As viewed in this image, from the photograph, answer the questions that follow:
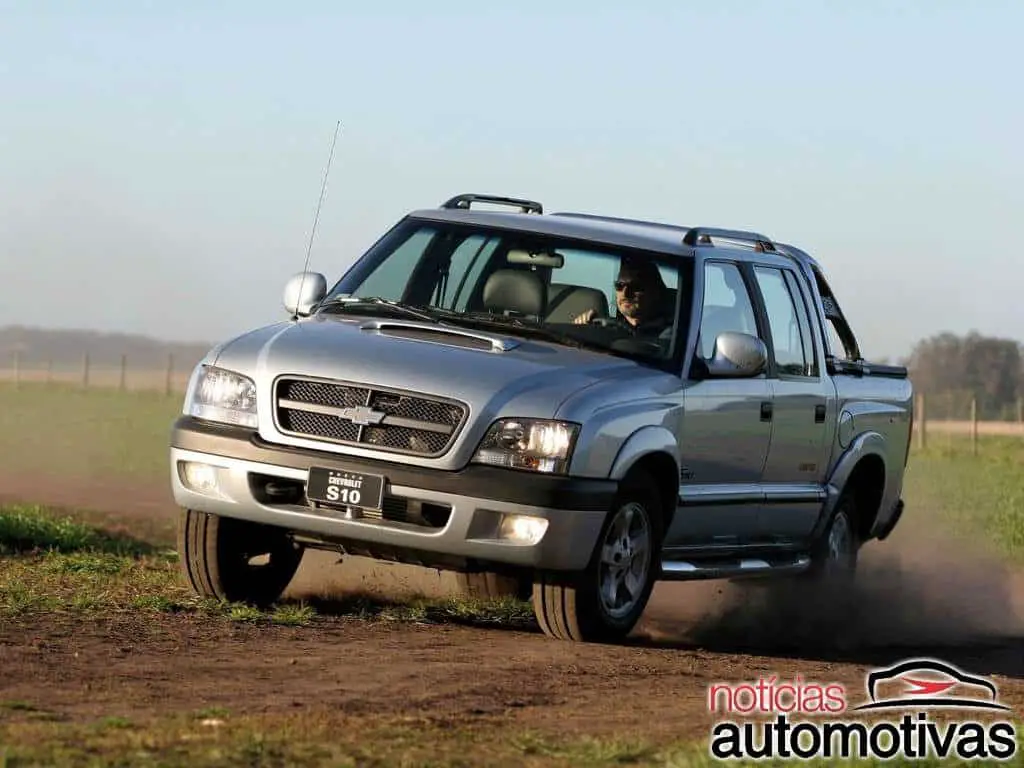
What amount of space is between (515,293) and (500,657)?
220 cm

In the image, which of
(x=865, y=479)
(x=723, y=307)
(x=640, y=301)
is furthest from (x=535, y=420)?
(x=865, y=479)

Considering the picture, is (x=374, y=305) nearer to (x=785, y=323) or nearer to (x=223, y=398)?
(x=223, y=398)

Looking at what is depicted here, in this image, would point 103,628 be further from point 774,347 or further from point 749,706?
point 774,347

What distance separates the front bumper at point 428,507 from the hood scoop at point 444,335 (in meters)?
0.75

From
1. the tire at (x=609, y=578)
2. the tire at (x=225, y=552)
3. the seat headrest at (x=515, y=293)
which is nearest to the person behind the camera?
the tire at (x=609, y=578)

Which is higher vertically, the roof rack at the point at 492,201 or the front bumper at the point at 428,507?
the roof rack at the point at 492,201

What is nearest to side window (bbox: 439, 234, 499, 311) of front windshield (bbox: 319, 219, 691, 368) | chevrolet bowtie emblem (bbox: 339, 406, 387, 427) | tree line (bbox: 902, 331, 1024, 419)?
front windshield (bbox: 319, 219, 691, 368)

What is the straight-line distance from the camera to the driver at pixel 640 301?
1012 centimetres

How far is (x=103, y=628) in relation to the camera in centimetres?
909

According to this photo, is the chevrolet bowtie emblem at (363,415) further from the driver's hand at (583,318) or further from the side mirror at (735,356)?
the side mirror at (735,356)

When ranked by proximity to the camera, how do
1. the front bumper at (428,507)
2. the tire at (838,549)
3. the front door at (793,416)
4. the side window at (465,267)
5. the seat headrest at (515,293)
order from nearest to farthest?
the front bumper at (428,507) < the seat headrest at (515,293) < the side window at (465,267) < the front door at (793,416) < the tire at (838,549)

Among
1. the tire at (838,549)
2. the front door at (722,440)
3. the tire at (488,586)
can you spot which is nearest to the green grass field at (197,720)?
the tire at (488,586)

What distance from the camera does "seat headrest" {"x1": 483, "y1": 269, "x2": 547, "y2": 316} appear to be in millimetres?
10195

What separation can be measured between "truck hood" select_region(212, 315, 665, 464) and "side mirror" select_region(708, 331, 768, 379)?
0.43 meters
